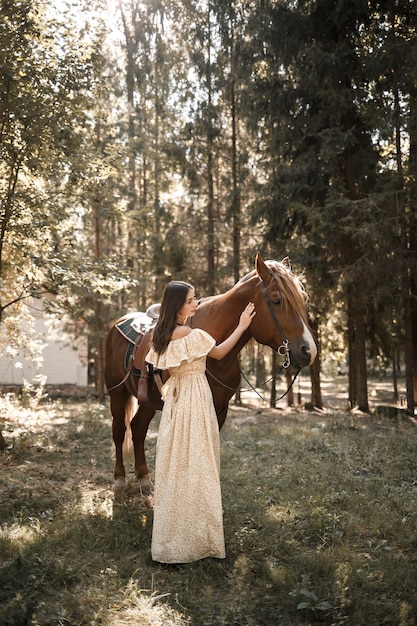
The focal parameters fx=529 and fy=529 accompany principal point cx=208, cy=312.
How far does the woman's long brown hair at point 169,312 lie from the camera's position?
402 centimetres

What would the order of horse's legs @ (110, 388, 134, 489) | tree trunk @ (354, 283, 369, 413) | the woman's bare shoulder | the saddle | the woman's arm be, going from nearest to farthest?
1. the woman's bare shoulder
2. the woman's arm
3. the saddle
4. horse's legs @ (110, 388, 134, 489)
5. tree trunk @ (354, 283, 369, 413)

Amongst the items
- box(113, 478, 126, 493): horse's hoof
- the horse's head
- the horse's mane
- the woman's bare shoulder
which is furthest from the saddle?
the horse's mane

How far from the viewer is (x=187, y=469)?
3.98 metres

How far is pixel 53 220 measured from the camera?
25.8 ft

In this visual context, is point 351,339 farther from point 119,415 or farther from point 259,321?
point 259,321

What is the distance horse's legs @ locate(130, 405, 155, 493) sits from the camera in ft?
18.8

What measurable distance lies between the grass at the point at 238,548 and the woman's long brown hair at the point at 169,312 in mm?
1652

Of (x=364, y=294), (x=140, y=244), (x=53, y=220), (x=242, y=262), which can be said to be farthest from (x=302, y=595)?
(x=140, y=244)

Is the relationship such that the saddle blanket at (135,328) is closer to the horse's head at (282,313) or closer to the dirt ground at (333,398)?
the horse's head at (282,313)

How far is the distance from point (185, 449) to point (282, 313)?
1311mm

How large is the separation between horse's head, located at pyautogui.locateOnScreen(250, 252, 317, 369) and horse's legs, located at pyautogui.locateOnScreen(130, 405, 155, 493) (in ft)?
6.24

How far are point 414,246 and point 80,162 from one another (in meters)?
8.74

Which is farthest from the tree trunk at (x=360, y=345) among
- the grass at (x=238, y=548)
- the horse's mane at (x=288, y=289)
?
the horse's mane at (x=288, y=289)

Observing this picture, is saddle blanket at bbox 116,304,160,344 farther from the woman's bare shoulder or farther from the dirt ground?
the dirt ground
